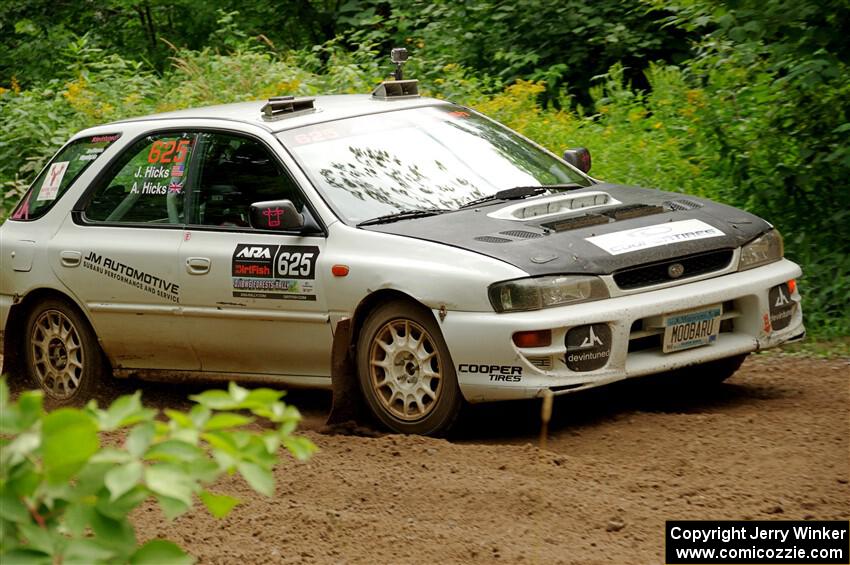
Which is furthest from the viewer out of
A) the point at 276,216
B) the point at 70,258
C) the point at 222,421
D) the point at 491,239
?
the point at 70,258

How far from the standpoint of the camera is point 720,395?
286 inches

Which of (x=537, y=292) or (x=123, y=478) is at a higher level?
(x=123, y=478)

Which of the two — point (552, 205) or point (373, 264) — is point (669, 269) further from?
point (373, 264)

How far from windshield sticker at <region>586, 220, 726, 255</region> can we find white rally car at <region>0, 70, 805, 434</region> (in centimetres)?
1

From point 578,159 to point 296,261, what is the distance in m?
2.04

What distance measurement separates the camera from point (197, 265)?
24.0 ft

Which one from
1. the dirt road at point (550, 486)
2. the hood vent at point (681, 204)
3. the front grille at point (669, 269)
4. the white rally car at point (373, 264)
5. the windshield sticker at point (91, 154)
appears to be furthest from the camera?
the windshield sticker at point (91, 154)

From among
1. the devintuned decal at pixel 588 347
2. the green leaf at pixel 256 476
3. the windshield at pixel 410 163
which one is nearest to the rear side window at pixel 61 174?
the windshield at pixel 410 163

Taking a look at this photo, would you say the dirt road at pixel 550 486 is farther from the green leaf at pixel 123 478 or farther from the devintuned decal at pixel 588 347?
the green leaf at pixel 123 478

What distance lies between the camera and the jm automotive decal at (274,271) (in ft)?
22.7

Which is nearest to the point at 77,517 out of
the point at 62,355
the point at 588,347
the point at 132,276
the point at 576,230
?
the point at 588,347

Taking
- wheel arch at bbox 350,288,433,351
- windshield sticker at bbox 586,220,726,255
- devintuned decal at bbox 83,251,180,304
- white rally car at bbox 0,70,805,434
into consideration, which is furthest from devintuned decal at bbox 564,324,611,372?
devintuned decal at bbox 83,251,180,304

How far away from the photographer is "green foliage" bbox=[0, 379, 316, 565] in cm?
224

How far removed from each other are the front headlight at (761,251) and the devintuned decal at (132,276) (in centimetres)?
290
